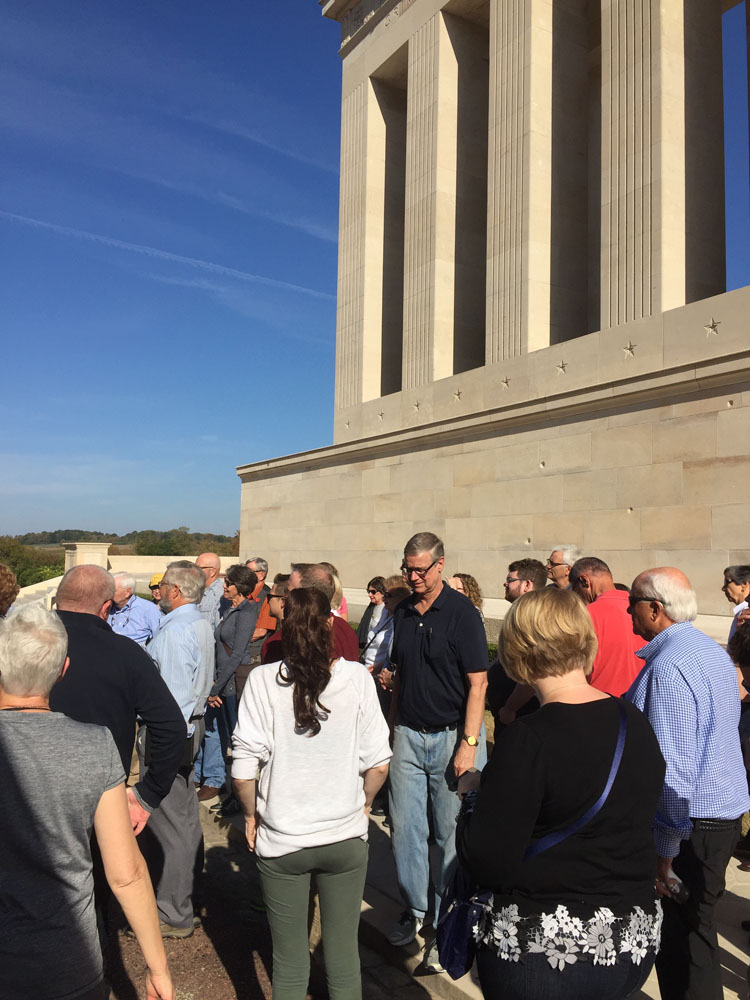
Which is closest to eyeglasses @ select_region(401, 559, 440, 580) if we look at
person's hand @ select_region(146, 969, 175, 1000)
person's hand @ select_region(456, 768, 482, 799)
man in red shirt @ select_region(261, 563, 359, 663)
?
man in red shirt @ select_region(261, 563, 359, 663)

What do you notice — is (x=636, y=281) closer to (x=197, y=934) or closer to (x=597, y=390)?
(x=597, y=390)

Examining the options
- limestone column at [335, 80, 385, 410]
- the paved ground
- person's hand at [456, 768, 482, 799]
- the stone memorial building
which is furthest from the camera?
limestone column at [335, 80, 385, 410]

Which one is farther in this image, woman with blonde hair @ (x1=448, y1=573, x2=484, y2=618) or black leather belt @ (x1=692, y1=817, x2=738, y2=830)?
woman with blonde hair @ (x1=448, y1=573, x2=484, y2=618)

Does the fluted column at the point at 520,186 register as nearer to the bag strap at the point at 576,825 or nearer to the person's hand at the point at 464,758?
the person's hand at the point at 464,758

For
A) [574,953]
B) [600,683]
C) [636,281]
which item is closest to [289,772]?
[574,953]

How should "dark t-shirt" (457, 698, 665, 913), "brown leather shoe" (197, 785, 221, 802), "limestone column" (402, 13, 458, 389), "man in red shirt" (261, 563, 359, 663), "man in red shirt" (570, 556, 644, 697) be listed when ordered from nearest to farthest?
Result: 1. "dark t-shirt" (457, 698, 665, 913)
2. "man in red shirt" (570, 556, 644, 697)
3. "man in red shirt" (261, 563, 359, 663)
4. "brown leather shoe" (197, 785, 221, 802)
5. "limestone column" (402, 13, 458, 389)

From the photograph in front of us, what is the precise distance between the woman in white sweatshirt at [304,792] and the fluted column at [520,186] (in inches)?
460

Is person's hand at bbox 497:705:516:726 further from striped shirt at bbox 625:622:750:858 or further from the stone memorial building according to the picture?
the stone memorial building

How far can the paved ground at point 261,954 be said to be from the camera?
142 inches

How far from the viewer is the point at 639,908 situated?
2096 mm

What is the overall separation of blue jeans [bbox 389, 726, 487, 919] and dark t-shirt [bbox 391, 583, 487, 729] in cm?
10

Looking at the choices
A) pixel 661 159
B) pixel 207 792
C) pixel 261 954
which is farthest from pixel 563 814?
pixel 661 159

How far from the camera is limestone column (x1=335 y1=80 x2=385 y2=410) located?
19.0 metres

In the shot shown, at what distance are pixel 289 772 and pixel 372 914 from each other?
1.94m
